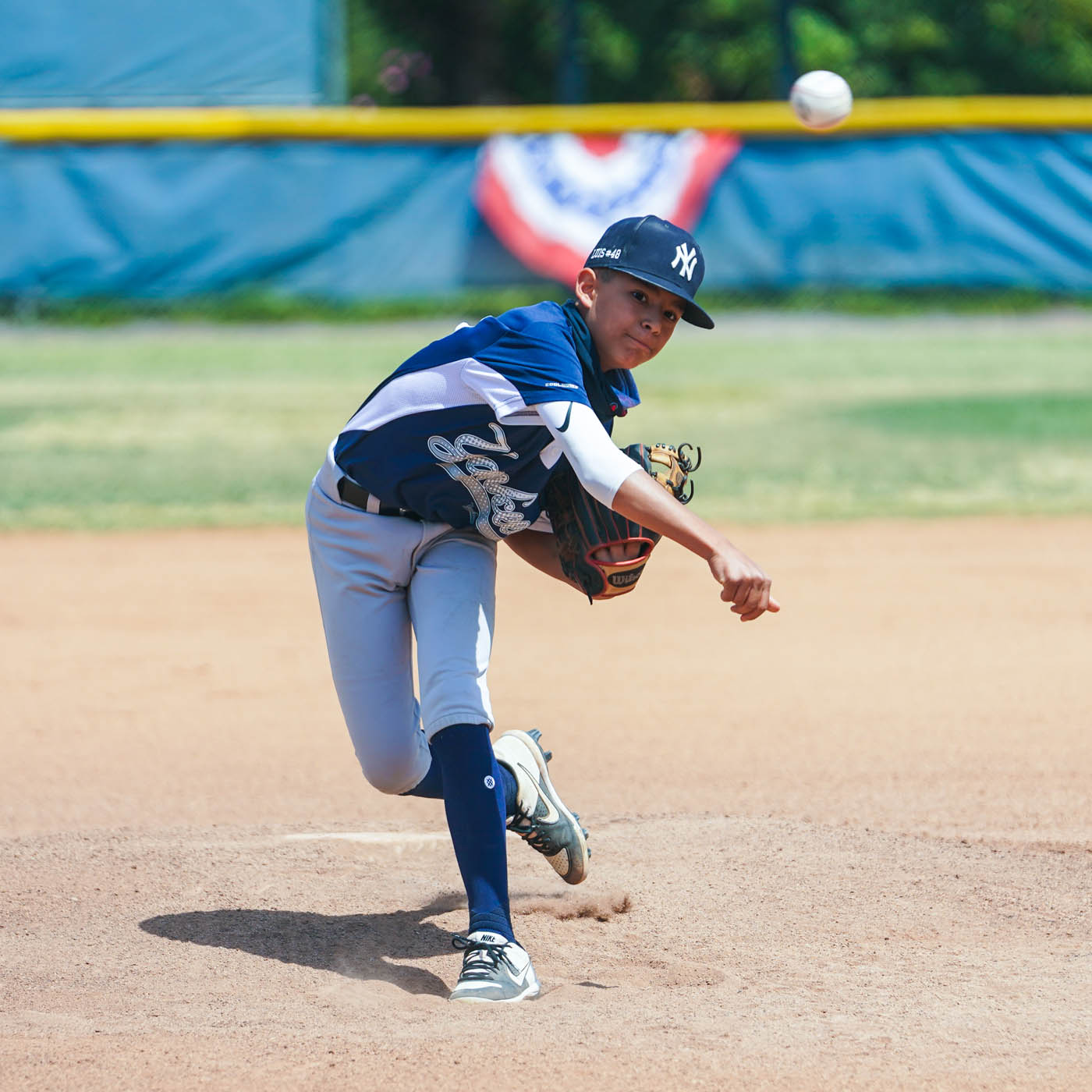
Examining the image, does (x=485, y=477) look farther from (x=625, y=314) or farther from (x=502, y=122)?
(x=502, y=122)

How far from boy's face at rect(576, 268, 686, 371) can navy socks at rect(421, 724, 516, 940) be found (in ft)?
2.60

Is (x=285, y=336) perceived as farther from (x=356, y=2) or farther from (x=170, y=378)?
(x=356, y=2)

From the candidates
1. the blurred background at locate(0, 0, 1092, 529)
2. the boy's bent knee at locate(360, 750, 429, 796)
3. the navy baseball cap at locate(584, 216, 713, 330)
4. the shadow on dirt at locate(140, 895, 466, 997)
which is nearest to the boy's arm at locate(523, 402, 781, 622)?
the navy baseball cap at locate(584, 216, 713, 330)

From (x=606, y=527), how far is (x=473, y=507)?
10.7 inches

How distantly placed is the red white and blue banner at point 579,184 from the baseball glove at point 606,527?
12090 mm

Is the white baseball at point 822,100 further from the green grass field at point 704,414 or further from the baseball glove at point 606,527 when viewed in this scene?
the baseball glove at point 606,527

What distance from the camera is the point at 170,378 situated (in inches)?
516

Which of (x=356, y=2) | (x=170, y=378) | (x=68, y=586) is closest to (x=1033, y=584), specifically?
(x=68, y=586)

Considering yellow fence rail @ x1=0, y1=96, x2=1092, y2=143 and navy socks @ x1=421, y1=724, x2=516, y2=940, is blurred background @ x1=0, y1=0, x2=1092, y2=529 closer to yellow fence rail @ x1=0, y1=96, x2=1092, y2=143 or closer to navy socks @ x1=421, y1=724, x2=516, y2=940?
yellow fence rail @ x1=0, y1=96, x2=1092, y2=143

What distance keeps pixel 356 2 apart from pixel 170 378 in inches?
745

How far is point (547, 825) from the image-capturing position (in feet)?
11.2

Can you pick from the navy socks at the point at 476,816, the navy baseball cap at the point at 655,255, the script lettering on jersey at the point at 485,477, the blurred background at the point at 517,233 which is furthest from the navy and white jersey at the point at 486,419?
the blurred background at the point at 517,233

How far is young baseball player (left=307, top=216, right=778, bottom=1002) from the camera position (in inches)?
114

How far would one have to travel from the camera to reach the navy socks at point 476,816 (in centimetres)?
302
